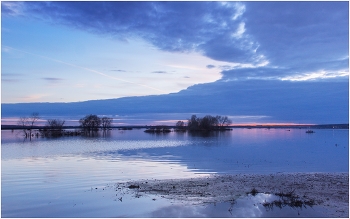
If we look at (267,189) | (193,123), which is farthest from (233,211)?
(193,123)

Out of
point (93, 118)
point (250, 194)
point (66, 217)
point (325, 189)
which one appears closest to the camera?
point (66, 217)

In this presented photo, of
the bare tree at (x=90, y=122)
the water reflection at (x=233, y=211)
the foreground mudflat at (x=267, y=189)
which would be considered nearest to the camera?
the water reflection at (x=233, y=211)

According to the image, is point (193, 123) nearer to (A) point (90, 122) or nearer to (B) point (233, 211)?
(A) point (90, 122)

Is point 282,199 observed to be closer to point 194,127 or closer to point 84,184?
point 84,184

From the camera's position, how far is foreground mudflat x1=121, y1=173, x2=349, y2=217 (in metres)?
13.1

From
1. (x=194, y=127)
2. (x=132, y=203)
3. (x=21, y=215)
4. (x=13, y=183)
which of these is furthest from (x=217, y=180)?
(x=194, y=127)

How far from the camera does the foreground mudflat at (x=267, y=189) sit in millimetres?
13094

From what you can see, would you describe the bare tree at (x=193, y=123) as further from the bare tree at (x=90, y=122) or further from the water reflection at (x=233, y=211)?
the water reflection at (x=233, y=211)

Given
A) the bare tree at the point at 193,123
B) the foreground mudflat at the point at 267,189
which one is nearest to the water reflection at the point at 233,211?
the foreground mudflat at the point at 267,189

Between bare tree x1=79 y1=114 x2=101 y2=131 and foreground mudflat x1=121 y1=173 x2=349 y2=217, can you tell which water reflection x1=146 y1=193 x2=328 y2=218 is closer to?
foreground mudflat x1=121 y1=173 x2=349 y2=217

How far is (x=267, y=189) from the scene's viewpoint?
52.3 ft

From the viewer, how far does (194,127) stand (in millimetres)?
161625

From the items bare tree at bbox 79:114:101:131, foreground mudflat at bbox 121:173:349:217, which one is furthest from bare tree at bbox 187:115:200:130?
foreground mudflat at bbox 121:173:349:217

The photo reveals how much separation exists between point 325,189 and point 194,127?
145875 mm
